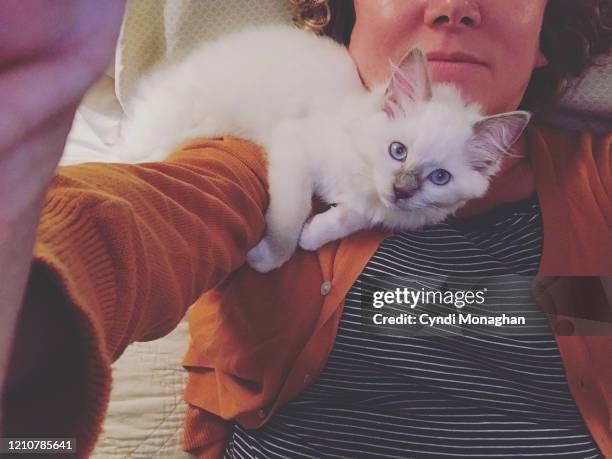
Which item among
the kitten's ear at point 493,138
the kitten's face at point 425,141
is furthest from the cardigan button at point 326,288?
the kitten's ear at point 493,138

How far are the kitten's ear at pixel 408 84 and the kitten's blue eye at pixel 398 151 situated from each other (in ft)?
0.11

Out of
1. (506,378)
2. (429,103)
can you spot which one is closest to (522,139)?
(429,103)

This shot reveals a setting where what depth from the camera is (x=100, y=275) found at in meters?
0.28

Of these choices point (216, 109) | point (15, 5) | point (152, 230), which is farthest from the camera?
point (216, 109)

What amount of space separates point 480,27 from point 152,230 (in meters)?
0.39

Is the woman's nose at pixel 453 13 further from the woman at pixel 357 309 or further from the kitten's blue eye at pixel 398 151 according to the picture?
the kitten's blue eye at pixel 398 151

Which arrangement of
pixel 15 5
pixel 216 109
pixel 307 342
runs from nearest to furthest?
pixel 15 5
pixel 307 342
pixel 216 109

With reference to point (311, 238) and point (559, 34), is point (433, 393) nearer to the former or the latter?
point (311, 238)

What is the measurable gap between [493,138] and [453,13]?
0.13m

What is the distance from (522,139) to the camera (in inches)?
25.7

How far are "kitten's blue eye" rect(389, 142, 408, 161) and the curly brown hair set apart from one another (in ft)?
0.77

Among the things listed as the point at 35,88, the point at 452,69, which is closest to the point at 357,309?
the point at 452,69

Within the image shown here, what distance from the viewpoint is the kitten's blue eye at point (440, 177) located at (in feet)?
1.81

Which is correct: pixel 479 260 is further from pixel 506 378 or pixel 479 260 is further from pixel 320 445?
pixel 320 445
